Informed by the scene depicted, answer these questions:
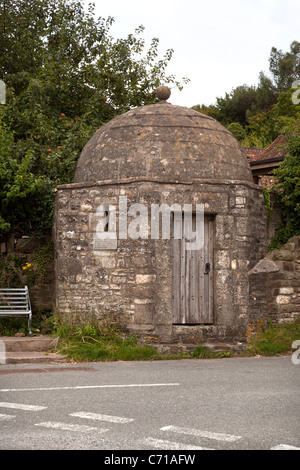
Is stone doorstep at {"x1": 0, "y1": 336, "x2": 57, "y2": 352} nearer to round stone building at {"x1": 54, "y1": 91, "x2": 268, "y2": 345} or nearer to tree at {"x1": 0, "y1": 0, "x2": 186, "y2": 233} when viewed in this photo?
round stone building at {"x1": 54, "y1": 91, "x2": 268, "y2": 345}

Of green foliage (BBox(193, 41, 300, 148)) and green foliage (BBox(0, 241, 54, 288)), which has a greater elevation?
green foliage (BBox(193, 41, 300, 148))

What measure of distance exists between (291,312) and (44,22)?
13.8m

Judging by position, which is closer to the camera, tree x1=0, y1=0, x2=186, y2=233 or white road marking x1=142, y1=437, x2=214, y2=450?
white road marking x1=142, y1=437, x2=214, y2=450

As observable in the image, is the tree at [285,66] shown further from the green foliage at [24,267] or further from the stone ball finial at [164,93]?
the green foliage at [24,267]

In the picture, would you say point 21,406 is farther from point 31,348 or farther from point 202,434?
point 31,348

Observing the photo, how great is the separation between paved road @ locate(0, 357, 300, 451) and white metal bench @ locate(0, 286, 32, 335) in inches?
87.3

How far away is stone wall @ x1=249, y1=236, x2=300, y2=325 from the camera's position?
11195 mm

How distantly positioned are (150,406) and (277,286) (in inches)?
232

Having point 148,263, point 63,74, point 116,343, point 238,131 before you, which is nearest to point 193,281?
point 148,263

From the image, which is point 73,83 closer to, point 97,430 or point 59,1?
point 59,1

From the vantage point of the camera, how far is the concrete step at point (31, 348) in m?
9.74

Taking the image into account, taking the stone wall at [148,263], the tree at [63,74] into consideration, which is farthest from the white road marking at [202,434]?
the tree at [63,74]

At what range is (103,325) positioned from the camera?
10547mm

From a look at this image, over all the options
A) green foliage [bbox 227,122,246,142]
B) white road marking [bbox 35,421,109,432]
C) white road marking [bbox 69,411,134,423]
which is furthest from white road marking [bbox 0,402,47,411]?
green foliage [bbox 227,122,246,142]
